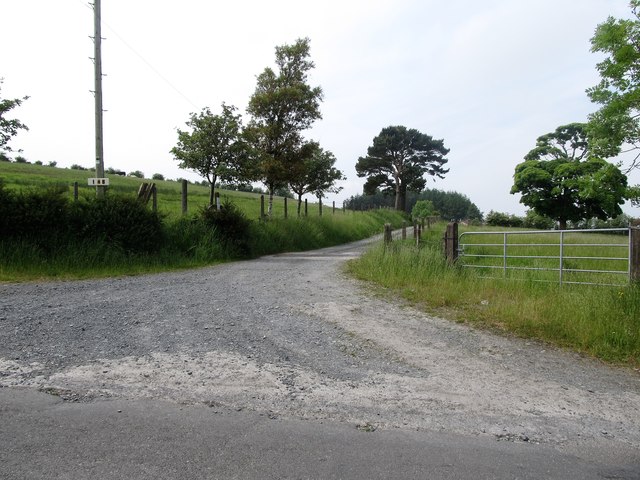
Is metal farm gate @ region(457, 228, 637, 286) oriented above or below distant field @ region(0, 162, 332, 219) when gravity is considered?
below

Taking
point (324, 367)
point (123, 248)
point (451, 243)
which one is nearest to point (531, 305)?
point (324, 367)

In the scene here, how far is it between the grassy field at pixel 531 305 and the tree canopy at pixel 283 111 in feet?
36.5

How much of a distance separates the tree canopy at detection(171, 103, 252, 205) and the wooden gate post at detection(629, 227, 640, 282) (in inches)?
493

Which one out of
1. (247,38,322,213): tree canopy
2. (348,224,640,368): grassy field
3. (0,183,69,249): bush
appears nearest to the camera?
(348,224,640,368): grassy field

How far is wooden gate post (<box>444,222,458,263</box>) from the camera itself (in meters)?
10.5

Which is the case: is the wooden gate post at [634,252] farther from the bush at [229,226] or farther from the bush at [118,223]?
the bush at [118,223]

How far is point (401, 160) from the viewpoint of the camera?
55.4 m

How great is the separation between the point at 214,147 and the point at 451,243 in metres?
9.59

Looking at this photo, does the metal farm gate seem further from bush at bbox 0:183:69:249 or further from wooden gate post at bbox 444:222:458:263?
bush at bbox 0:183:69:249

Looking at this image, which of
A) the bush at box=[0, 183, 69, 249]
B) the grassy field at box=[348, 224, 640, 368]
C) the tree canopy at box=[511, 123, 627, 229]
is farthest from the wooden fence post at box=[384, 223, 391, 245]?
the tree canopy at box=[511, 123, 627, 229]

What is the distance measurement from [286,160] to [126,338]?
1568 centimetres

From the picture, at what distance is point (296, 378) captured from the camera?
4020mm

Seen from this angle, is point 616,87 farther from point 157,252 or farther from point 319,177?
point 319,177

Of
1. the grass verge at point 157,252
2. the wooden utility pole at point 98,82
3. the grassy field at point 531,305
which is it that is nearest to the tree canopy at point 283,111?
the grass verge at point 157,252
